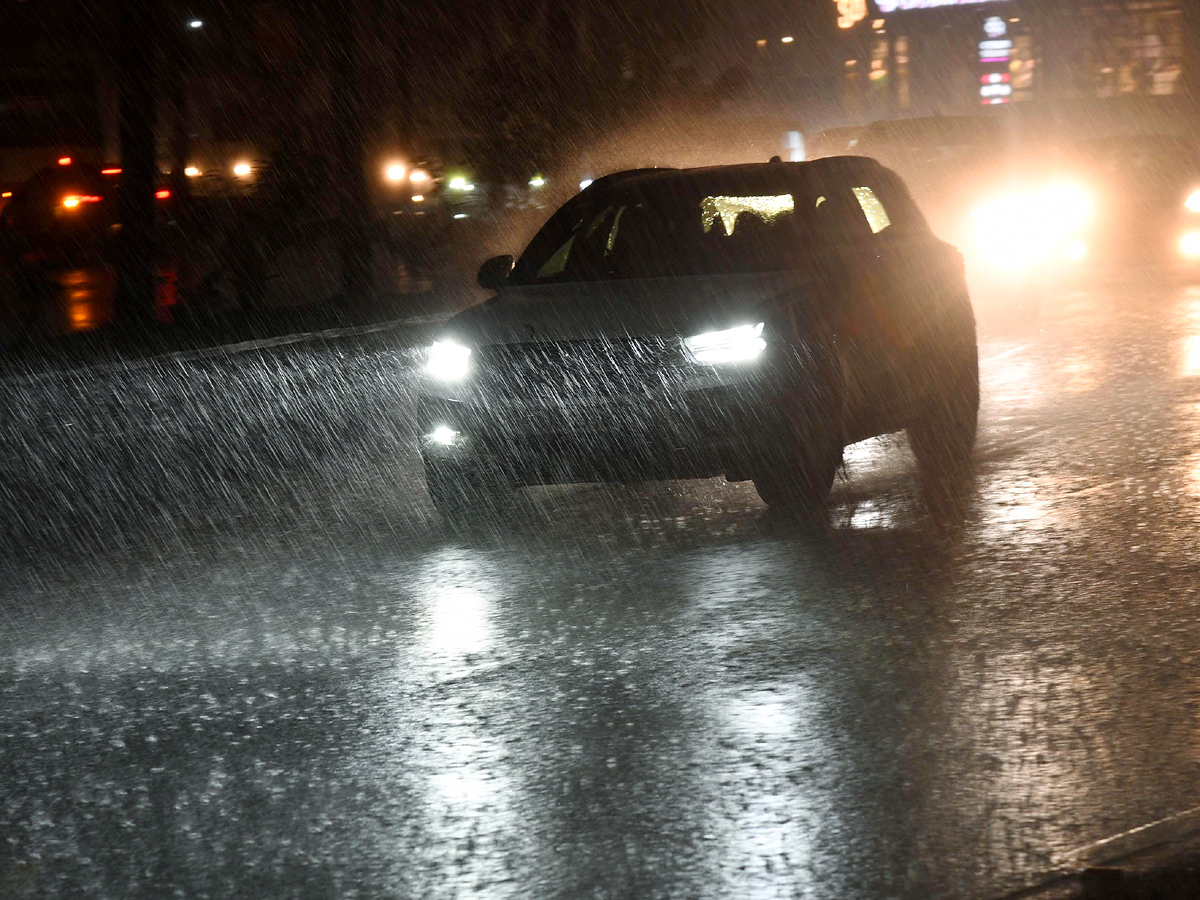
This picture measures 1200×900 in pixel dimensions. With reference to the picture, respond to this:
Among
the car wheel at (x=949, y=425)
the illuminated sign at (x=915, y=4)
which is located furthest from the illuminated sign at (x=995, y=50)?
the car wheel at (x=949, y=425)

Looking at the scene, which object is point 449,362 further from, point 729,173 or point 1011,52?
Answer: point 1011,52

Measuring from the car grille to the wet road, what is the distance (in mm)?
687

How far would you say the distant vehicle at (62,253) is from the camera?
71.6ft

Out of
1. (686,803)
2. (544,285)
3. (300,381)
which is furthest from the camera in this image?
(300,381)

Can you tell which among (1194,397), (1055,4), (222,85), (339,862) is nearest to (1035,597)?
(339,862)

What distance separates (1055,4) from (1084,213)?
34.7m

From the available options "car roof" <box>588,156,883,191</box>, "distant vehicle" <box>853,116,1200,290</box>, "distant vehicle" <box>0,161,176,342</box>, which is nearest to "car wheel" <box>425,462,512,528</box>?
"car roof" <box>588,156,883,191</box>

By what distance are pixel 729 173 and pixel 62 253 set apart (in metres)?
21.4

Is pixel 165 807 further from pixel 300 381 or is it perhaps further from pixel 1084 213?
pixel 1084 213

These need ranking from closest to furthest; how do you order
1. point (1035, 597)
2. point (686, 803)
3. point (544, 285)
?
point (686, 803)
point (1035, 597)
point (544, 285)

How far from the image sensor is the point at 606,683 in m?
5.32

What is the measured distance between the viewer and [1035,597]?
6160 mm

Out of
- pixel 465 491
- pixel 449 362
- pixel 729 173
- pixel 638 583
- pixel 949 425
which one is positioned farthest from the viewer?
pixel 949 425

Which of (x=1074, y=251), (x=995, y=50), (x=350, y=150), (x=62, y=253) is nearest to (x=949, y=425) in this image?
(x=1074, y=251)
